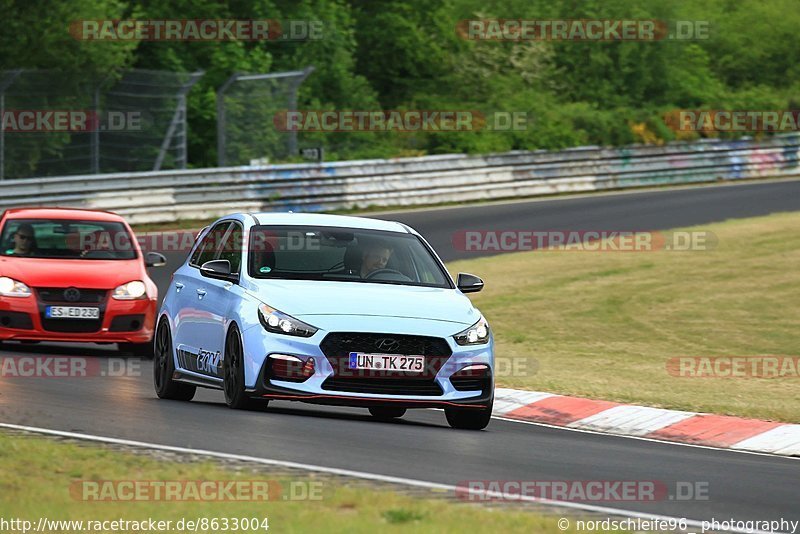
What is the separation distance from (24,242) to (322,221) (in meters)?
5.97

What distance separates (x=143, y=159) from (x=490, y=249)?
7330 mm

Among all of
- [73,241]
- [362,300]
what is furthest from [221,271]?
[73,241]

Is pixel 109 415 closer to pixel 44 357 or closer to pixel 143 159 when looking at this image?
pixel 44 357

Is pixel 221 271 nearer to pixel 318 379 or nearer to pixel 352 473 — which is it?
pixel 318 379

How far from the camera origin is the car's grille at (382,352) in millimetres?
11078

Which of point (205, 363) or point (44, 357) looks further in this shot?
point (44, 357)

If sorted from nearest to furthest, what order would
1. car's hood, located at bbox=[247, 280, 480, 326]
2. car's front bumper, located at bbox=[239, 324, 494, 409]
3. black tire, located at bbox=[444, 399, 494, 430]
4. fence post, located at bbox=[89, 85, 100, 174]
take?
car's front bumper, located at bbox=[239, 324, 494, 409], car's hood, located at bbox=[247, 280, 480, 326], black tire, located at bbox=[444, 399, 494, 430], fence post, located at bbox=[89, 85, 100, 174]

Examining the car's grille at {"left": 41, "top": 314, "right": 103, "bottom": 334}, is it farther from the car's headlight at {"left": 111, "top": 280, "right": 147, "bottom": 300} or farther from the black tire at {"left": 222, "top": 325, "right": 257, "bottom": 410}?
the black tire at {"left": 222, "top": 325, "right": 257, "bottom": 410}

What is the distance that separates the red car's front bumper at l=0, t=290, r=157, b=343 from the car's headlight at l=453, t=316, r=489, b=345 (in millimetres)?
6186

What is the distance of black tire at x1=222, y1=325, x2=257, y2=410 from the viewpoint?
1138cm

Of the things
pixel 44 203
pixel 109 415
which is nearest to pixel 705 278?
pixel 44 203

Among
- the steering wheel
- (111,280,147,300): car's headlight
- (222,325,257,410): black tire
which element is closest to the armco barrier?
(111,280,147,300): car's headlight

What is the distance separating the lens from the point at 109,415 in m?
11.1

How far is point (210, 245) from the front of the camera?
13109 millimetres
